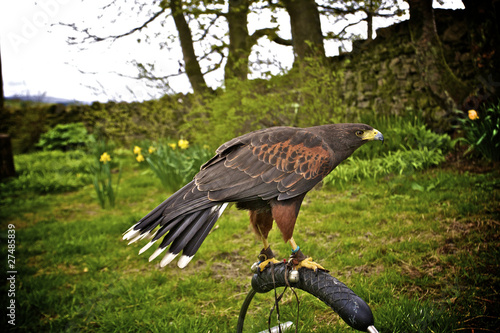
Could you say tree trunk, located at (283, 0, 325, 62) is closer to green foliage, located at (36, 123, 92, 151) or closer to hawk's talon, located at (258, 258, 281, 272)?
hawk's talon, located at (258, 258, 281, 272)

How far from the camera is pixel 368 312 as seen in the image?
4.03 ft

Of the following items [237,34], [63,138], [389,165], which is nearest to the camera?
[389,165]

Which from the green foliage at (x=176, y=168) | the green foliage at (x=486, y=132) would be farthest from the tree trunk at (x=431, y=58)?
the green foliage at (x=176, y=168)

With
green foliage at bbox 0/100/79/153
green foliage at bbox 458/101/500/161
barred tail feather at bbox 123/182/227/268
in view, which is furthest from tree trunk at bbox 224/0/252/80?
green foliage at bbox 0/100/79/153

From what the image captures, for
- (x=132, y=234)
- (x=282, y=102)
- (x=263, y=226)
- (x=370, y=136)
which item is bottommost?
(x=263, y=226)

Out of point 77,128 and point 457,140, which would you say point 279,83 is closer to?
point 457,140

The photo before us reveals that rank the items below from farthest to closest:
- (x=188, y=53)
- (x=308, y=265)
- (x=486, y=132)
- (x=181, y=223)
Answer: (x=188, y=53) < (x=486, y=132) < (x=308, y=265) < (x=181, y=223)

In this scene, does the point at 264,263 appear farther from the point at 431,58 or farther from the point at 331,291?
the point at 431,58

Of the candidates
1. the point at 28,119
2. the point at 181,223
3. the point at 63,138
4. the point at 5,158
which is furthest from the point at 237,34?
the point at 28,119

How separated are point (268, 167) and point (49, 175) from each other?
7.69 metres

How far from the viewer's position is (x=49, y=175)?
7.68 metres

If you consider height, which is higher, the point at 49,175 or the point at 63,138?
the point at 63,138

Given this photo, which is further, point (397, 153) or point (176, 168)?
point (176, 168)

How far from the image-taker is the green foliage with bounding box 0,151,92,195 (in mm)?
7062
